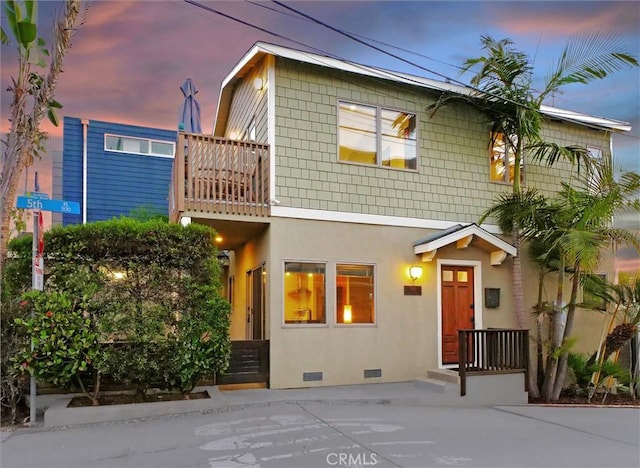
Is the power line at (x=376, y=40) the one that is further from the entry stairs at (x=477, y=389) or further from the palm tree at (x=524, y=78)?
the entry stairs at (x=477, y=389)

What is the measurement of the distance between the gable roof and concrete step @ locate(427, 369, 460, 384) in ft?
17.9

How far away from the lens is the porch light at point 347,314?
9133 mm

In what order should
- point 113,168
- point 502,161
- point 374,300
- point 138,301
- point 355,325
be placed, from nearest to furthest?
point 138,301
point 355,325
point 374,300
point 502,161
point 113,168

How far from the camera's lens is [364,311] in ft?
30.5

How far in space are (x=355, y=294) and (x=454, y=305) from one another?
225cm

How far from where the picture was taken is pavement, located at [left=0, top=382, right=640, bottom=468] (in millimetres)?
4969

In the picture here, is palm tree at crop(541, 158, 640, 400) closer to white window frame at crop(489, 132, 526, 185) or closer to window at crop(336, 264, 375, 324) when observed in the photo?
white window frame at crop(489, 132, 526, 185)

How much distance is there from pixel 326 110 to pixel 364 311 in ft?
12.4

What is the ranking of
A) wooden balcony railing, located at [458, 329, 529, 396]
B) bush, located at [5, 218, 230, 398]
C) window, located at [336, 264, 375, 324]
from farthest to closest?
window, located at [336, 264, 375, 324]
wooden balcony railing, located at [458, 329, 529, 396]
bush, located at [5, 218, 230, 398]

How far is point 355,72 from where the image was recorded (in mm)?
9312

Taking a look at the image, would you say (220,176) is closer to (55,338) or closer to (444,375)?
(55,338)

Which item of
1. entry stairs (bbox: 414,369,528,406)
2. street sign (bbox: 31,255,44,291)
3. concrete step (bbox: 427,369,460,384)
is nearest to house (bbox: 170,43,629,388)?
concrete step (bbox: 427,369,460,384)

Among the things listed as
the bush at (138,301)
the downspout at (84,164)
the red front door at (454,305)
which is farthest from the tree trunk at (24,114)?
the downspout at (84,164)

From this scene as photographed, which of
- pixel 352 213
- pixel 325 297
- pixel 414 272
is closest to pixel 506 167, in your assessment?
pixel 414 272
